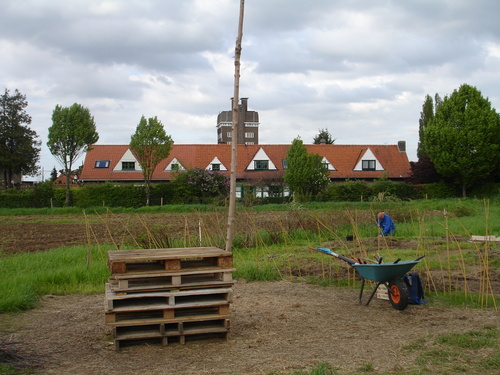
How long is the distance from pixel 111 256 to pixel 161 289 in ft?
2.17

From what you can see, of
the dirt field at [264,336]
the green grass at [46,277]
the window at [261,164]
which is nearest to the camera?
the dirt field at [264,336]

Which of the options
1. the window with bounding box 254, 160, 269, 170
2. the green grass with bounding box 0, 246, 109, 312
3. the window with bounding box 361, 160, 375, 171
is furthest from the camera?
the window with bounding box 361, 160, 375, 171

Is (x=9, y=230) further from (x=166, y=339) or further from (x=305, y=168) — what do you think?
(x=305, y=168)

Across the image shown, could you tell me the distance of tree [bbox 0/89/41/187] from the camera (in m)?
52.3

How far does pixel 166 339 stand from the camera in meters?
5.56

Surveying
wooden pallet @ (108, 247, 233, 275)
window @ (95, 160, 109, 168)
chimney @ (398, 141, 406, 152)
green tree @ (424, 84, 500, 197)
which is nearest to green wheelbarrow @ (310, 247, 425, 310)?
wooden pallet @ (108, 247, 233, 275)

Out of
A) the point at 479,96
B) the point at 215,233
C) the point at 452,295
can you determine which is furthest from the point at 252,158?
the point at 452,295

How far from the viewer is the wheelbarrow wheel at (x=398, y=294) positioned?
696 cm

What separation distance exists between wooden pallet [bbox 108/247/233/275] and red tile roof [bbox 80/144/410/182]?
1552 inches

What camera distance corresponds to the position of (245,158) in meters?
48.8

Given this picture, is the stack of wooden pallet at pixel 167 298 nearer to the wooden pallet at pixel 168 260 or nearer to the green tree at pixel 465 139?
the wooden pallet at pixel 168 260

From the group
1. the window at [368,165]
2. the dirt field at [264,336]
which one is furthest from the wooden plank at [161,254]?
the window at [368,165]

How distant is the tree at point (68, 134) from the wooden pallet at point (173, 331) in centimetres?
3419

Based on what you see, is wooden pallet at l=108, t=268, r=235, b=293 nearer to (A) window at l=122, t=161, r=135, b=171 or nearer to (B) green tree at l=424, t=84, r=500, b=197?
(B) green tree at l=424, t=84, r=500, b=197
